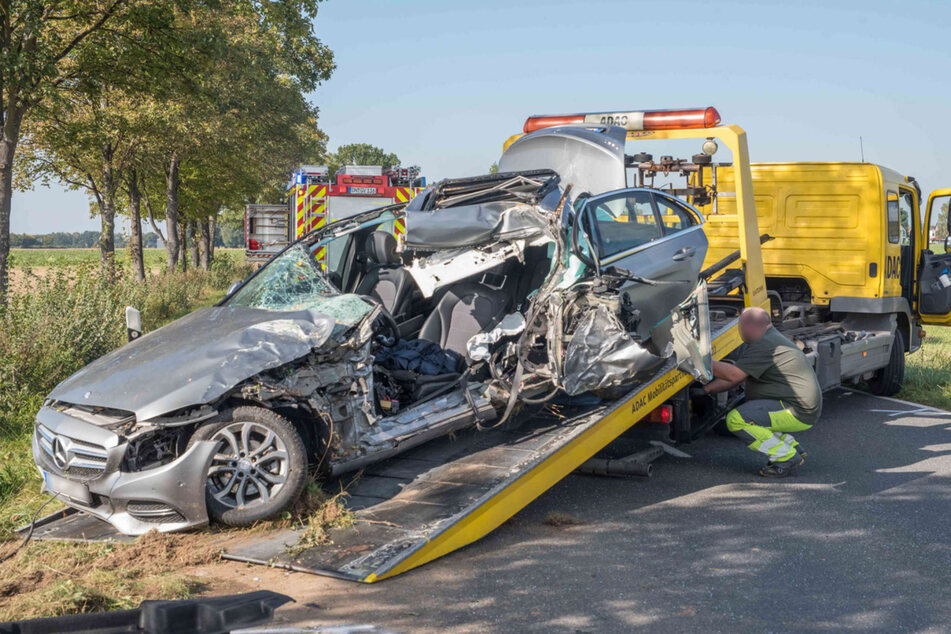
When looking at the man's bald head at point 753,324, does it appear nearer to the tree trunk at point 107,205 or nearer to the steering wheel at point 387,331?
the steering wheel at point 387,331

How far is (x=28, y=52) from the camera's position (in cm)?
983

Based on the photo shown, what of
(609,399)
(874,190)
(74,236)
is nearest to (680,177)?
(874,190)

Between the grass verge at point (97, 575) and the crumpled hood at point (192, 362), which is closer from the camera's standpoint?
the grass verge at point (97, 575)

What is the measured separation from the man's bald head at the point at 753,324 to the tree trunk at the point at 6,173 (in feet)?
26.2

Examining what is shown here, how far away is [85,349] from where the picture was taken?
9328 mm

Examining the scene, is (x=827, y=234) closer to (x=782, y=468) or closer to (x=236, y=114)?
(x=782, y=468)

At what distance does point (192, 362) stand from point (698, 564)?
3112 millimetres

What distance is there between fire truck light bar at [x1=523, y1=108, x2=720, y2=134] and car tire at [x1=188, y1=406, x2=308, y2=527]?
184 inches

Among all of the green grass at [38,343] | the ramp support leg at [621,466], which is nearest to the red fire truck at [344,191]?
the green grass at [38,343]

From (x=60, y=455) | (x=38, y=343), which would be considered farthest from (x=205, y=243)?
(x=60, y=455)

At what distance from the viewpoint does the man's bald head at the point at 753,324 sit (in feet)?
24.2

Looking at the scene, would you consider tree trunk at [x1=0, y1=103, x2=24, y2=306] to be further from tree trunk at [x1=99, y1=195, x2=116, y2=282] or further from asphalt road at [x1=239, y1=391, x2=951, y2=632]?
asphalt road at [x1=239, y1=391, x2=951, y2=632]

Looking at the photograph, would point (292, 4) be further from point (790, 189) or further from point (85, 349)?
point (790, 189)

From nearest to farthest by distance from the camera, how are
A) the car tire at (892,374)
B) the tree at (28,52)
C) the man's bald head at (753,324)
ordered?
the man's bald head at (753,324)
the tree at (28,52)
the car tire at (892,374)
